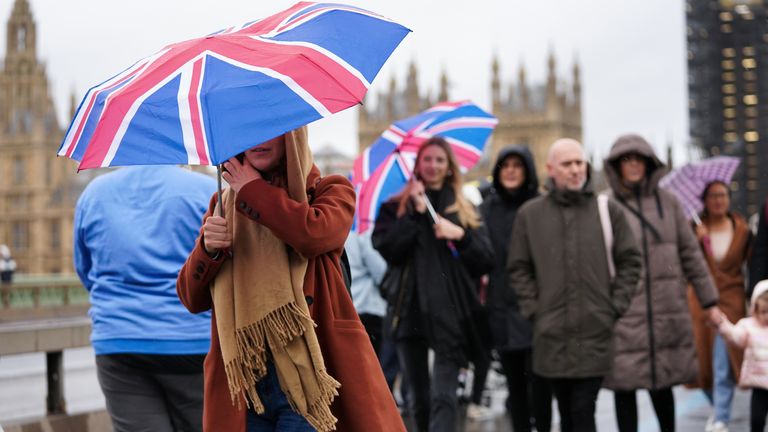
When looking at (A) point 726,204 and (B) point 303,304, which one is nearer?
(B) point 303,304

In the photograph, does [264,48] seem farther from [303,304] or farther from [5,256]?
[5,256]

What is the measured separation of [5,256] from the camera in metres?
31.3

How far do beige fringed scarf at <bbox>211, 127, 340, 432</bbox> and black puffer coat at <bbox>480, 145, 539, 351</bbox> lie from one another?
10.9 ft

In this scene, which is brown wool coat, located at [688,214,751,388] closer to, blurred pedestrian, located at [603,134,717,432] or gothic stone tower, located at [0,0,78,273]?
blurred pedestrian, located at [603,134,717,432]

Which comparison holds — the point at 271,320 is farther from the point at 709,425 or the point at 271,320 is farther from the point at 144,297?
the point at 709,425

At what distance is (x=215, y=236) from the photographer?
2842 mm

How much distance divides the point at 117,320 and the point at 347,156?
77.8m

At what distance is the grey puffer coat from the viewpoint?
554cm

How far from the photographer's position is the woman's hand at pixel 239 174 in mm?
2875

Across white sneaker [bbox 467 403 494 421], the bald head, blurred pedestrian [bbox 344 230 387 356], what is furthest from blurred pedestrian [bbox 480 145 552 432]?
white sneaker [bbox 467 403 494 421]

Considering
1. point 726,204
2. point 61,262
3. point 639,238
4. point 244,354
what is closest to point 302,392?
point 244,354

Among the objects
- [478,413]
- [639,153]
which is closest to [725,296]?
[478,413]

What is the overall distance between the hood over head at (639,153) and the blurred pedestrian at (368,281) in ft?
5.16

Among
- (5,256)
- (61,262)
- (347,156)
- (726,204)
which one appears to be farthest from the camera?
(61,262)
